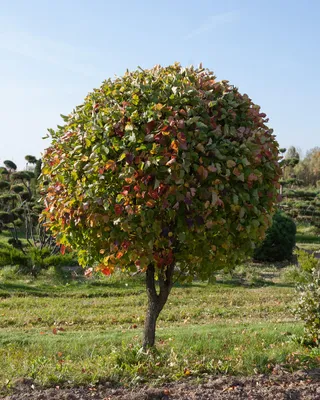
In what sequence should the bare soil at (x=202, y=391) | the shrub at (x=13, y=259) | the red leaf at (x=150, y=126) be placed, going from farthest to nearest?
the shrub at (x=13, y=259), the red leaf at (x=150, y=126), the bare soil at (x=202, y=391)

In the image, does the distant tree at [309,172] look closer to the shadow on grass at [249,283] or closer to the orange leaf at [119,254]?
the shadow on grass at [249,283]

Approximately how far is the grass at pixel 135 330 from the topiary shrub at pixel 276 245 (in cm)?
178

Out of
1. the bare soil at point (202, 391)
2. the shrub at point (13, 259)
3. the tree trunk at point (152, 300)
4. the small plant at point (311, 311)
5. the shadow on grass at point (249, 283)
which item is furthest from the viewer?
the shrub at point (13, 259)

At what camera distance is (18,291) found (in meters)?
10.2

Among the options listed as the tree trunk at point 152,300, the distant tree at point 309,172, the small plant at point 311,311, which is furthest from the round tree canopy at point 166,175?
the distant tree at point 309,172

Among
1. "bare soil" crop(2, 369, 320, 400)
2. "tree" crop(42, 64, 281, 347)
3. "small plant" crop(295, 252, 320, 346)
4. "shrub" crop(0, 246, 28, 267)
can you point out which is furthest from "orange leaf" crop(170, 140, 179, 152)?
"shrub" crop(0, 246, 28, 267)

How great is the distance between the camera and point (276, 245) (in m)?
14.8

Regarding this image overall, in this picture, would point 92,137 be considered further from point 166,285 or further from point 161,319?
point 161,319

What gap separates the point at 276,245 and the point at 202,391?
1106 centimetres

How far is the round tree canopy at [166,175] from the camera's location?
4.19 m

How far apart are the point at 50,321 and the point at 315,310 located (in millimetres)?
4218

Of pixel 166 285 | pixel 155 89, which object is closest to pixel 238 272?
pixel 166 285

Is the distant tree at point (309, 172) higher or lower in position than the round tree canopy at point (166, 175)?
higher

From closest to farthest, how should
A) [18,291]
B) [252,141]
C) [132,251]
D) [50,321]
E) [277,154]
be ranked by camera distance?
[132,251] → [252,141] → [277,154] → [50,321] → [18,291]
